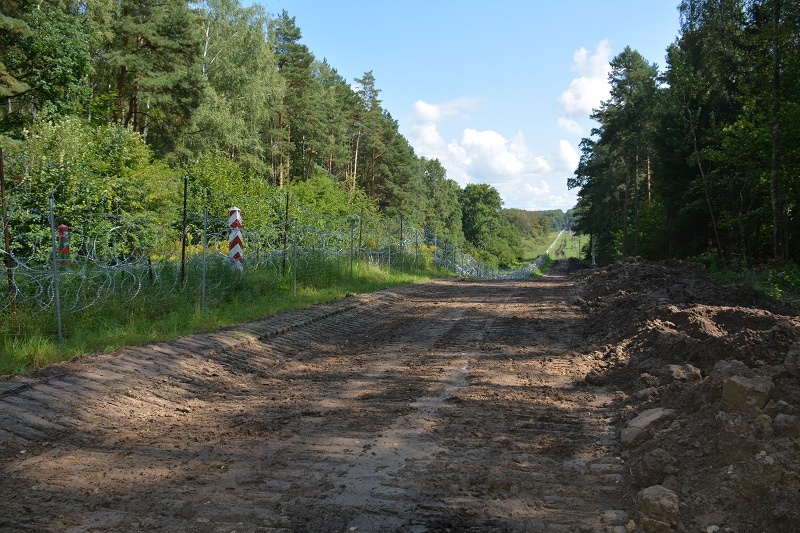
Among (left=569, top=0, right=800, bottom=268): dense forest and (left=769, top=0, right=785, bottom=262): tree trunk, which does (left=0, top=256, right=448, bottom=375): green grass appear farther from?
(left=569, top=0, right=800, bottom=268): dense forest

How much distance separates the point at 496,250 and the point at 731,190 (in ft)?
293

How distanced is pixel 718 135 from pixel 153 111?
90.8ft

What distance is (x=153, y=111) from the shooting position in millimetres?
30438

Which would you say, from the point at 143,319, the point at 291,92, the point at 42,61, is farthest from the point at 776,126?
the point at 291,92

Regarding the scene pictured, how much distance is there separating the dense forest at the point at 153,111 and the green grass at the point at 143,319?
161 centimetres

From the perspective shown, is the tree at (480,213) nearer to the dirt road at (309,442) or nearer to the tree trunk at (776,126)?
the tree trunk at (776,126)

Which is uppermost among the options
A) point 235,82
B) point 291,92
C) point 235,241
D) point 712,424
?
point 291,92

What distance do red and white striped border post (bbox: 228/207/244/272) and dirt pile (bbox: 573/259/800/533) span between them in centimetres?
815

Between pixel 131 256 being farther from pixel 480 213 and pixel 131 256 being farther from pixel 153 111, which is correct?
pixel 480 213

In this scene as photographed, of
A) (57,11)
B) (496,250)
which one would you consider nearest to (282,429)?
(57,11)

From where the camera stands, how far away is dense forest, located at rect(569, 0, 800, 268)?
18562 mm

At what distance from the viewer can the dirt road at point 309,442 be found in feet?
11.0

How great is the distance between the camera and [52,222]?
6.81 meters

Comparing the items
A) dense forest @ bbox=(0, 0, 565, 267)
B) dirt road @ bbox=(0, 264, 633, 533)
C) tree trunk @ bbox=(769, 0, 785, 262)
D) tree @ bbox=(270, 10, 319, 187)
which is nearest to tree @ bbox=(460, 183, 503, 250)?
dense forest @ bbox=(0, 0, 565, 267)
